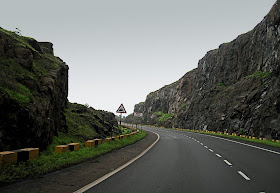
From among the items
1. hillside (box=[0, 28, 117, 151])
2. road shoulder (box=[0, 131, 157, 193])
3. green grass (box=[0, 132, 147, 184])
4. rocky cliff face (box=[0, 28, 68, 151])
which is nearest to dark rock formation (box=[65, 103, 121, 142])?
hillside (box=[0, 28, 117, 151])

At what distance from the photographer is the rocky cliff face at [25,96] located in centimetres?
893

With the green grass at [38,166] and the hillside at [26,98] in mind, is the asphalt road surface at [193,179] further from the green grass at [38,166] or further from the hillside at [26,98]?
the hillside at [26,98]

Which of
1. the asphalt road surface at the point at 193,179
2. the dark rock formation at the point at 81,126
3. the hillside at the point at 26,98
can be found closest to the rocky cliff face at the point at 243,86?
the dark rock formation at the point at 81,126

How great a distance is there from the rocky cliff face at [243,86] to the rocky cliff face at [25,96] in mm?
21819

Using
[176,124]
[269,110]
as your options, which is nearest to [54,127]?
[269,110]

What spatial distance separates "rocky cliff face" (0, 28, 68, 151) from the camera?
8930mm

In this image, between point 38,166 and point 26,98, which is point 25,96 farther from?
point 38,166

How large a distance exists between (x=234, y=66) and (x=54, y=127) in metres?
44.6

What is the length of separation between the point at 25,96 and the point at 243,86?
37067 millimetres

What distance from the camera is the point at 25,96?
403 inches

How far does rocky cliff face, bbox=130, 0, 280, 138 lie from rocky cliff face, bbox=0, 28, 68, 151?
859 inches

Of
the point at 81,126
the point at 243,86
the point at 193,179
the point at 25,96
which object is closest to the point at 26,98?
the point at 25,96

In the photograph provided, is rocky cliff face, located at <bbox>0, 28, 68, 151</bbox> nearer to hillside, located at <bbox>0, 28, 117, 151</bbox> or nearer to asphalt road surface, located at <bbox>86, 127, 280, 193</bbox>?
hillside, located at <bbox>0, 28, 117, 151</bbox>

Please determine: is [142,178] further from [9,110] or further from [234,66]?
[234,66]
